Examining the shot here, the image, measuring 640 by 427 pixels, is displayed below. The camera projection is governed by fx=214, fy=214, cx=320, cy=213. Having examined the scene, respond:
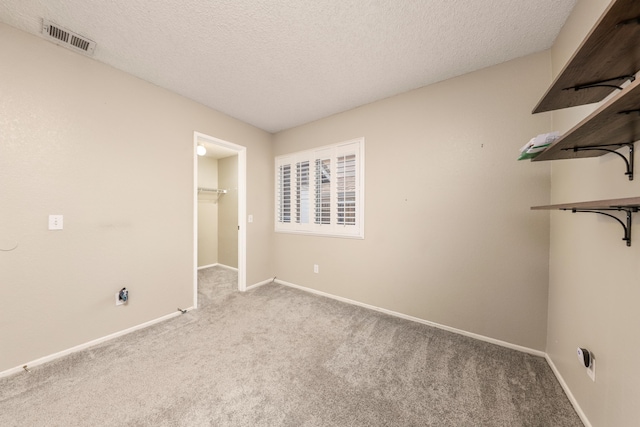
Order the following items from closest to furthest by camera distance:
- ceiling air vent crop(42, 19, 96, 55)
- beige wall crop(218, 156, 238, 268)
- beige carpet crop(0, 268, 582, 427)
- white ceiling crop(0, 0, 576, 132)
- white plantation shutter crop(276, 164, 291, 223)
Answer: beige carpet crop(0, 268, 582, 427) → white ceiling crop(0, 0, 576, 132) → ceiling air vent crop(42, 19, 96, 55) → white plantation shutter crop(276, 164, 291, 223) → beige wall crop(218, 156, 238, 268)

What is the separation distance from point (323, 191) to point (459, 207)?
1.75m

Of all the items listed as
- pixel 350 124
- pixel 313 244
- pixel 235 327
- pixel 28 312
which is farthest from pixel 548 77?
pixel 28 312

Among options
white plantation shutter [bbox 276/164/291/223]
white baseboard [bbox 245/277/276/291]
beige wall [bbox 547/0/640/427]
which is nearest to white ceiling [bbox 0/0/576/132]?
beige wall [bbox 547/0/640/427]

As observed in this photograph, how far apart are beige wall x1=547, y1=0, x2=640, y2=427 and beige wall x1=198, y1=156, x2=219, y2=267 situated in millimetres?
5394

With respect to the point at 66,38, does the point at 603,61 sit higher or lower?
lower

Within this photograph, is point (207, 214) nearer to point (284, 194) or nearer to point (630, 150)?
point (284, 194)

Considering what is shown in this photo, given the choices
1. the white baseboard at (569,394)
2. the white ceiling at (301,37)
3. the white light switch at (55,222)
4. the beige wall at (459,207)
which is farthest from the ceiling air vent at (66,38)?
the white baseboard at (569,394)

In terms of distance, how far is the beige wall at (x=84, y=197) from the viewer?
1674 millimetres

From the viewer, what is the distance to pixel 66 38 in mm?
1759

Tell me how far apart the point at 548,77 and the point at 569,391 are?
2420mm

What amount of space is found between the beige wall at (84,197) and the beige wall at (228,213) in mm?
1899

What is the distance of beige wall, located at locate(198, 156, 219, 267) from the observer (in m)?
4.72

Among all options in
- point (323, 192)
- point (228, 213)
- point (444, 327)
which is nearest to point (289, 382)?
point (444, 327)

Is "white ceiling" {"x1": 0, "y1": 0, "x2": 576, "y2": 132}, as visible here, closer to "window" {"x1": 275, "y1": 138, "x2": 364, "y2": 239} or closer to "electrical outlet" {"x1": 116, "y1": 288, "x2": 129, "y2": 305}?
"window" {"x1": 275, "y1": 138, "x2": 364, "y2": 239}
